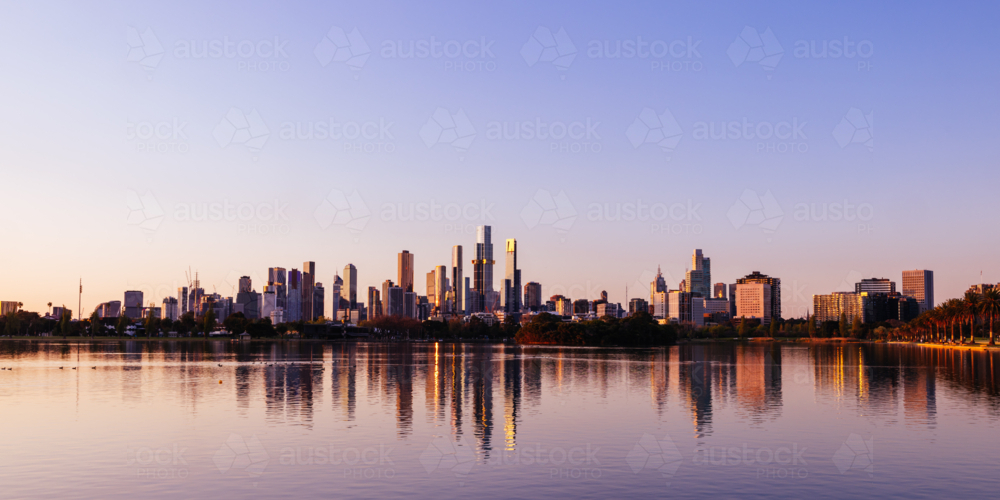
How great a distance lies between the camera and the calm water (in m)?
33.8

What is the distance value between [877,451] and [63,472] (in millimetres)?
39480

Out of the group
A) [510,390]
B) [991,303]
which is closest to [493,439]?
[510,390]

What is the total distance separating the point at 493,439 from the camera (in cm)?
4553

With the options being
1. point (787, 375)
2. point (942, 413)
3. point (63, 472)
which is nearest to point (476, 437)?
point (63, 472)

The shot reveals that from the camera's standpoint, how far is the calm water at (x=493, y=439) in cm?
3381
